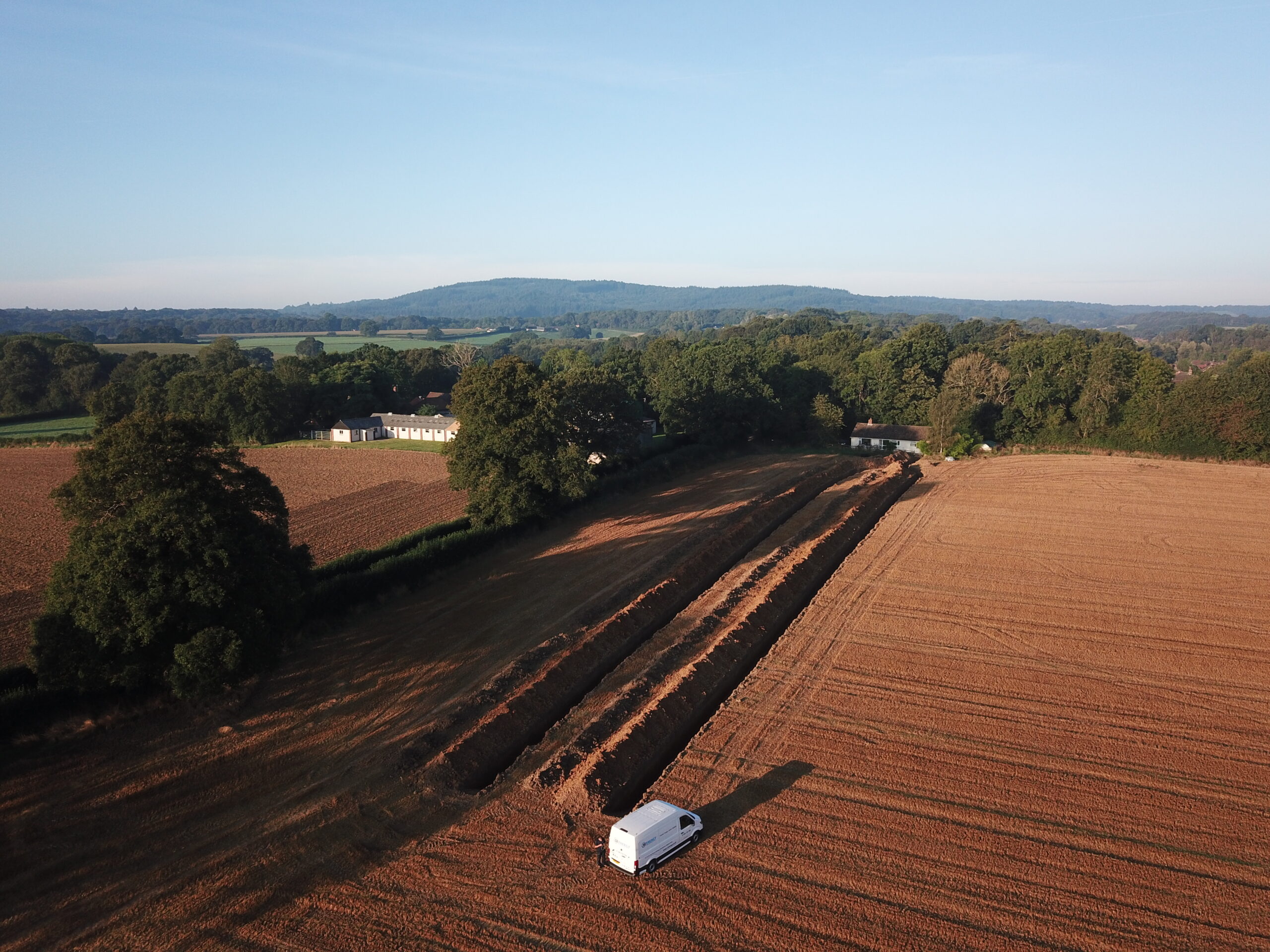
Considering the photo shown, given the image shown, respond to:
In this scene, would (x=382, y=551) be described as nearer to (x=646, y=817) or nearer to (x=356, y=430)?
(x=646, y=817)

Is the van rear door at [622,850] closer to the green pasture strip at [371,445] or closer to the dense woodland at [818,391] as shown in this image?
the dense woodland at [818,391]

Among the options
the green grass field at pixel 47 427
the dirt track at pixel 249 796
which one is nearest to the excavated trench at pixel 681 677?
the dirt track at pixel 249 796

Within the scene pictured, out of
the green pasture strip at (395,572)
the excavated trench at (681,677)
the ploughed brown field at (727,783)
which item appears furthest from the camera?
the green pasture strip at (395,572)

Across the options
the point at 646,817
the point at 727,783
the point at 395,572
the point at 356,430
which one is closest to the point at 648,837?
the point at 646,817

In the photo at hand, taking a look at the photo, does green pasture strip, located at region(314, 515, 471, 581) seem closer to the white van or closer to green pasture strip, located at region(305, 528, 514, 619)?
green pasture strip, located at region(305, 528, 514, 619)

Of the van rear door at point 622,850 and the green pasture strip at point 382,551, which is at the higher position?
the green pasture strip at point 382,551

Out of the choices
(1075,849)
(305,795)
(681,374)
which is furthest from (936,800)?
(681,374)
